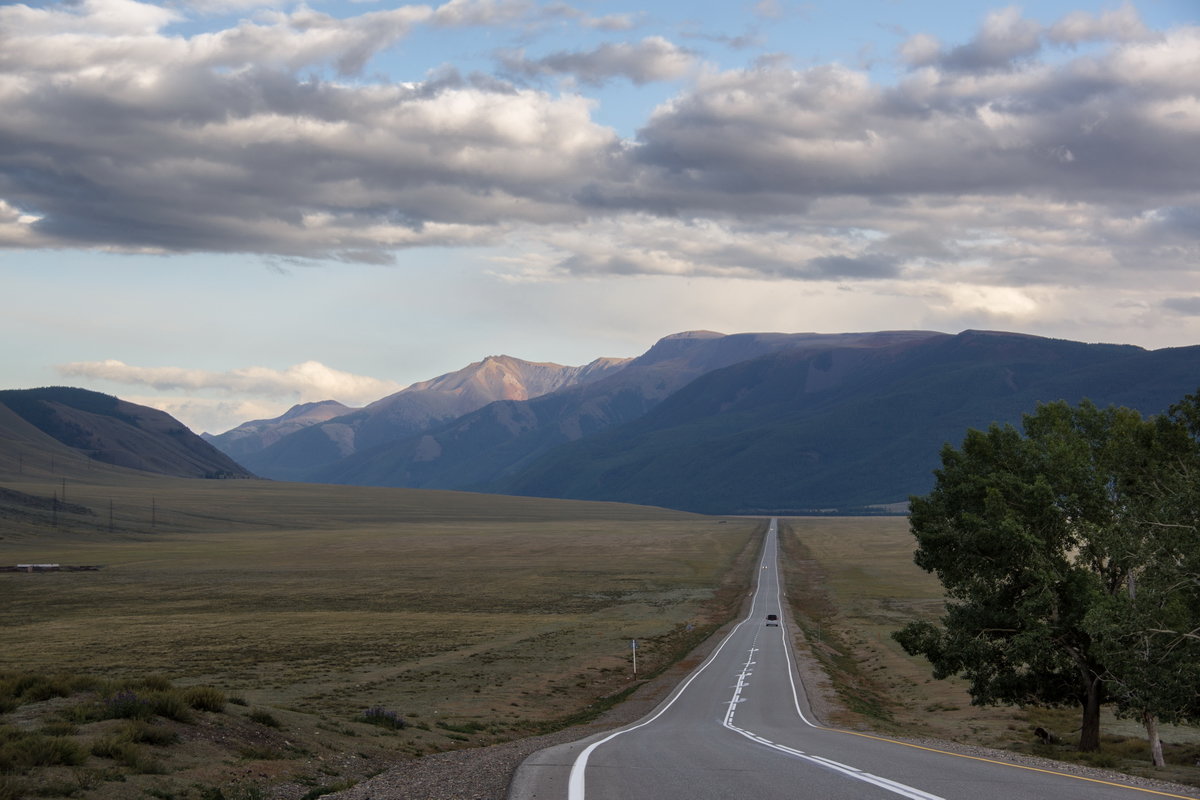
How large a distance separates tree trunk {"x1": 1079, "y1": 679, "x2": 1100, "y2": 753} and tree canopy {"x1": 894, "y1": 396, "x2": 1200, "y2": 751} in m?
0.05

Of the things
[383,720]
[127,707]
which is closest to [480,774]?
[127,707]

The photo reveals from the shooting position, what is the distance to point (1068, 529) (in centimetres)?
3534

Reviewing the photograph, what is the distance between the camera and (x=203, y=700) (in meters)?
22.6

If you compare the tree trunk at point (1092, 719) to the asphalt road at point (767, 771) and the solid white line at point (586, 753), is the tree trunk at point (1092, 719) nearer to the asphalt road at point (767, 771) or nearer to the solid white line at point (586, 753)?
the asphalt road at point (767, 771)

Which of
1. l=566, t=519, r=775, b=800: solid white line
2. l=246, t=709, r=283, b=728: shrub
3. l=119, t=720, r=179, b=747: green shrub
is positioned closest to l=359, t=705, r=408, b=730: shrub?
l=246, t=709, r=283, b=728: shrub

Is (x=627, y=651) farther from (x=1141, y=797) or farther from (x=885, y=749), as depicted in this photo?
(x=1141, y=797)

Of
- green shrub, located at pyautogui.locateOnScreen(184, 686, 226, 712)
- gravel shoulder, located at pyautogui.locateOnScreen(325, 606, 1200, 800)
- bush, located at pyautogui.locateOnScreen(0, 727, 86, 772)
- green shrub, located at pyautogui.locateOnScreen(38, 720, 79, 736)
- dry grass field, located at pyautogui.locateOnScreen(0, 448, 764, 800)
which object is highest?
bush, located at pyautogui.locateOnScreen(0, 727, 86, 772)

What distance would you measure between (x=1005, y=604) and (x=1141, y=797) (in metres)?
23.3

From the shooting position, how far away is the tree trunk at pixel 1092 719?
3422 centimetres

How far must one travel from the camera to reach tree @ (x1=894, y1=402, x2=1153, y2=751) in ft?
112

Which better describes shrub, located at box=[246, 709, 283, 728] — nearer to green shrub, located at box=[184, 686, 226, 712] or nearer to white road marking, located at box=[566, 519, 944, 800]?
green shrub, located at box=[184, 686, 226, 712]

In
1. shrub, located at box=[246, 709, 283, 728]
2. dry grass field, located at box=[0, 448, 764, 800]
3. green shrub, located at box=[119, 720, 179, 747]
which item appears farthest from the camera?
shrub, located at box=[246, 709, 283, 728]

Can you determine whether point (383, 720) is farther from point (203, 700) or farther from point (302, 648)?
point (302, 648)

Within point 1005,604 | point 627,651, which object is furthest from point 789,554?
point 1005,604
